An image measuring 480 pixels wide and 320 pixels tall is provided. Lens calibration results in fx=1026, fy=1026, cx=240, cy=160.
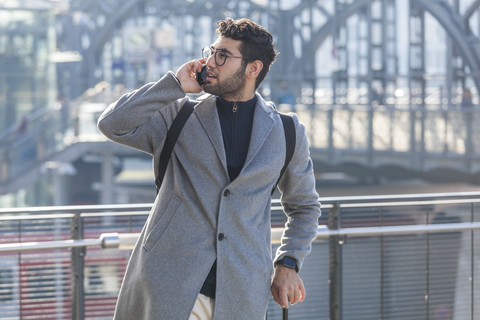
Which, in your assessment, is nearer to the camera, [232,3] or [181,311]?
[181,311]

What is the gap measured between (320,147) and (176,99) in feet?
93.7

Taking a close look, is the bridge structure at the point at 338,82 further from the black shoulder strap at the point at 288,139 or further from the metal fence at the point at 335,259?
the black shoulder strap at the point at 288,139

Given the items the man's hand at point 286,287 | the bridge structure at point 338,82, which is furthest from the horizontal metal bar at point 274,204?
the bridge structure at point 338,82

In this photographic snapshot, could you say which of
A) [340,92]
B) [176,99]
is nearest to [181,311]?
[176,99]

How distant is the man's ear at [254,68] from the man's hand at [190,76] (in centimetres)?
13

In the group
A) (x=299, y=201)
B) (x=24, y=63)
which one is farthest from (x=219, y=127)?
(x=24, y=63)

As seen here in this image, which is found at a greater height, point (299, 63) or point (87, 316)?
point (299, 63)

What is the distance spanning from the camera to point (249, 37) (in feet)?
9.52

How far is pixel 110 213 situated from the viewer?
420 centimetres

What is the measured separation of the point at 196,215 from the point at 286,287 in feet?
1.18

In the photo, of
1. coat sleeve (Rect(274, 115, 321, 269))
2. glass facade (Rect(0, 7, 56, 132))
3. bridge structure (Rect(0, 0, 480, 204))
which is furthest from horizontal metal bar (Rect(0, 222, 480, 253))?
glass facade (Rect(0, 7, 56, 132))

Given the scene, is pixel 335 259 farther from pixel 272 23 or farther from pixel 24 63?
pixel 272 23

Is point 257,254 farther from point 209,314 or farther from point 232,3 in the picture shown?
point 232,3

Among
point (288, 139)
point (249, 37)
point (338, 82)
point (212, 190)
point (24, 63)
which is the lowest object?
point (212, 190)
